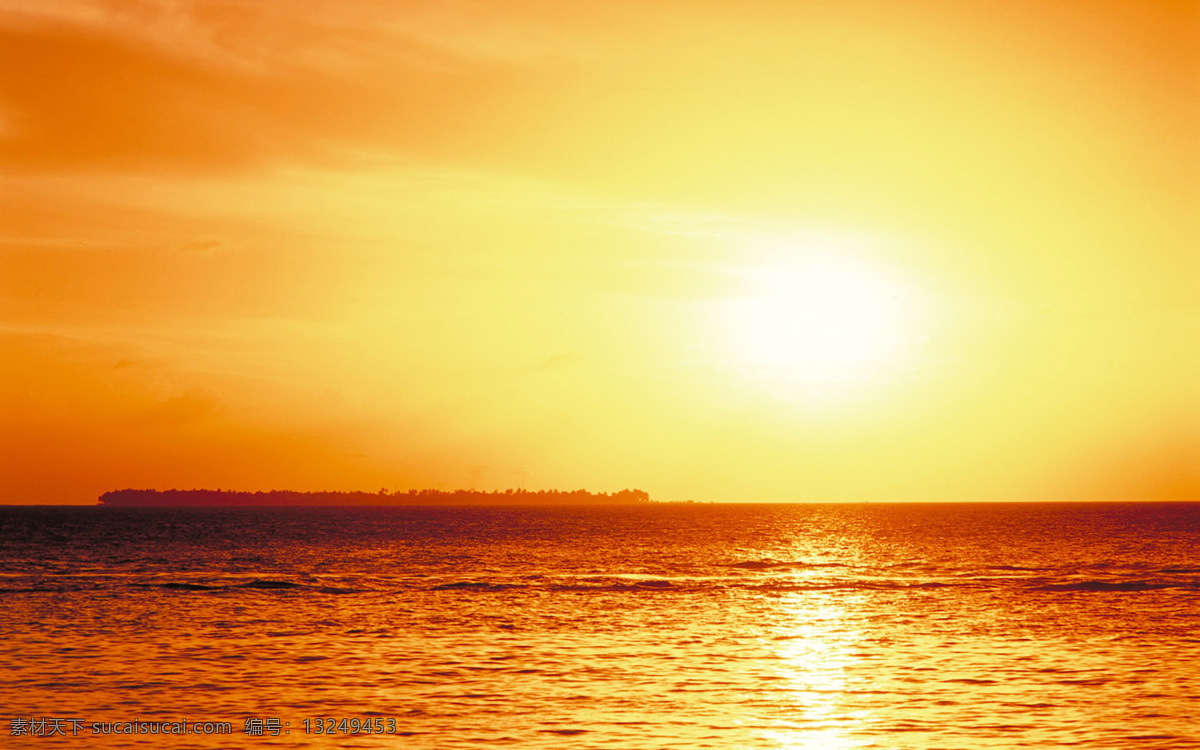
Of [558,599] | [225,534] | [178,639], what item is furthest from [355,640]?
[225,534]

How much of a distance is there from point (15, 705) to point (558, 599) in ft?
114

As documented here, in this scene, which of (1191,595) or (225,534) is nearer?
(1191,595)

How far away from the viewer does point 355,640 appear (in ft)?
150

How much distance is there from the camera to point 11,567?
9094 cm

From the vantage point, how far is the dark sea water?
Answer: 29641 millimetres

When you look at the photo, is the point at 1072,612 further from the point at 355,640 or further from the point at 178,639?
the point at 178,639

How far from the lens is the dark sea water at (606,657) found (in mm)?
29641

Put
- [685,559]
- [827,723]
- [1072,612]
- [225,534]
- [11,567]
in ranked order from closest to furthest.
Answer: [827,723] < [1072,612] < [11,567] < [685,559] < [225,534]

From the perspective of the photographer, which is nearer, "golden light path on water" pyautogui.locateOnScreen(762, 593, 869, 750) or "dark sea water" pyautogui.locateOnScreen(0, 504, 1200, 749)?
"golden light path on water" pyautogui.locateOnScreen(762, 593, 869, 750)

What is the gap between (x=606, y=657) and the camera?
41406 mm

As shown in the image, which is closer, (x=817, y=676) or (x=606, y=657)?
(x=817, y=676)

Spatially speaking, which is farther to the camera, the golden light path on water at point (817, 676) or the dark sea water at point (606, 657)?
the dark sea water at point (606, 657)

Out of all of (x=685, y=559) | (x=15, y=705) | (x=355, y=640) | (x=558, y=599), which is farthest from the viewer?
(x=685, y=559)

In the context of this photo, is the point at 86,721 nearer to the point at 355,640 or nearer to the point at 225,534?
the point at 355,640
